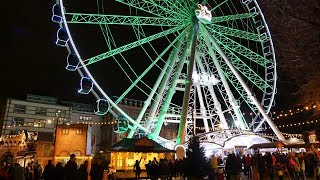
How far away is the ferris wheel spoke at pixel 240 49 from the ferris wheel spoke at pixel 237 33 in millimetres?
454

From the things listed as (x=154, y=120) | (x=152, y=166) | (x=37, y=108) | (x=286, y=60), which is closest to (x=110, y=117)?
(x=37, y=108)

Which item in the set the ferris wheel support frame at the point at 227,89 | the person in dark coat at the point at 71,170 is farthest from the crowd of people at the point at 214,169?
the ferris wheel support frame at the point at 227,89

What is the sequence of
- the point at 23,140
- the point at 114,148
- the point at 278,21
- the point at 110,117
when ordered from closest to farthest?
the point at 278,21 → the point at 114,148 → the point at 23,140 → the point at 110,117

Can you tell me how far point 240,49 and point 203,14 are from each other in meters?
4.73

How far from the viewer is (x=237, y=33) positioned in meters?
27.3

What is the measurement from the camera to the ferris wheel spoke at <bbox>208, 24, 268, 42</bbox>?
27234mm

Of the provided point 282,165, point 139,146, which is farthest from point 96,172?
point 282,165

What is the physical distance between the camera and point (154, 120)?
2722 centimetres

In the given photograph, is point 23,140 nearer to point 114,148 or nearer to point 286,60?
point 114,148

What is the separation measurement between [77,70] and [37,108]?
39106 mm

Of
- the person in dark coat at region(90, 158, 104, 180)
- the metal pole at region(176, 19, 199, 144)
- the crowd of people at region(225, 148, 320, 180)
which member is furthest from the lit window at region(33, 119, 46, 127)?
the person in dark coat at region(90, 158, 104, 180)

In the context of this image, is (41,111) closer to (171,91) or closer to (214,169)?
(171,91)

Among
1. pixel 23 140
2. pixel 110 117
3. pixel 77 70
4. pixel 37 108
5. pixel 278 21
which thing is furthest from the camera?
pixel 110 117

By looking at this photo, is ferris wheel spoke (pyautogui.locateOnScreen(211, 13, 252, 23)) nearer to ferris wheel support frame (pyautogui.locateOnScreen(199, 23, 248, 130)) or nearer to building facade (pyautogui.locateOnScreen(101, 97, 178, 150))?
ferris wheel support frame (pyautogui.locateOnScreen(199, 23, 248, 130))
